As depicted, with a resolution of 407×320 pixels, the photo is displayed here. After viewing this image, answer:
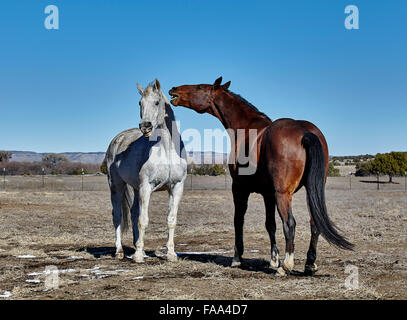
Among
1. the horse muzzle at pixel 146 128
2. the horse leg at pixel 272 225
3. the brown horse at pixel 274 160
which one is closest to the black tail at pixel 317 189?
the brown horse at pixel 274 160

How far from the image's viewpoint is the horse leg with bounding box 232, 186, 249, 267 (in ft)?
22.0

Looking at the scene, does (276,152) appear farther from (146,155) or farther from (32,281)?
(32,281)

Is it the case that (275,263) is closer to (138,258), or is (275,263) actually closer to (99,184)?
(138,258)

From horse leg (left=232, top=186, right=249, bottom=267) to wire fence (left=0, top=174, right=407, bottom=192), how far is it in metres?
25.2

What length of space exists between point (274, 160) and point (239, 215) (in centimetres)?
141

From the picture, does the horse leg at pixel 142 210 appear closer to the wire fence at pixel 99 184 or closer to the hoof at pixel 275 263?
the hoof at pixel 275 263

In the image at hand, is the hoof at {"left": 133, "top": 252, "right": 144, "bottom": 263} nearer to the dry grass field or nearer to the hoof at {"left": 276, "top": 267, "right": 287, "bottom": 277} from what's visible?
the dry grass field

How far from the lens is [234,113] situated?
6895 mm

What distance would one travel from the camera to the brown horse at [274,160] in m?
5.67

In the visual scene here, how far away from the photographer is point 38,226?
13016 mm

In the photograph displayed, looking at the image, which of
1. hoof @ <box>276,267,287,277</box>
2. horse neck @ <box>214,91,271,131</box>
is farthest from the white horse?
hoof @ <box>276,267,287,277</box>
